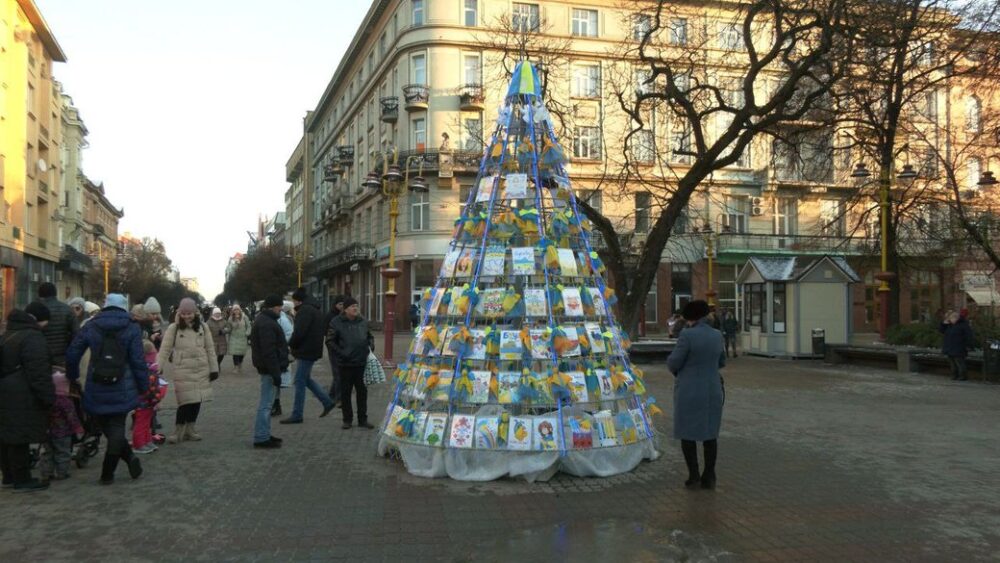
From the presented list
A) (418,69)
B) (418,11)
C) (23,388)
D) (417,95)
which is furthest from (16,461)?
(418,11)

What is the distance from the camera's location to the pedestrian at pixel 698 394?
677cm

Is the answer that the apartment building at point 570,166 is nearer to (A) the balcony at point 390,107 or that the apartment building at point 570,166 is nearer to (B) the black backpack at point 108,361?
(A) the balcony at point 390,107

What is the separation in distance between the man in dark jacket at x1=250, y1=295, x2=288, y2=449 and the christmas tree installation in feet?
5.33

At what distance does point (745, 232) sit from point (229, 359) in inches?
1340

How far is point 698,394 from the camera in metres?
6.80

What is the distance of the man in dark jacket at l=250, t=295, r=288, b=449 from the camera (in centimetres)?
885

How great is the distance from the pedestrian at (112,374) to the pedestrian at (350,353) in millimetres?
3094

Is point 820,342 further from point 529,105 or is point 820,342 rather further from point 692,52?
point 529,105

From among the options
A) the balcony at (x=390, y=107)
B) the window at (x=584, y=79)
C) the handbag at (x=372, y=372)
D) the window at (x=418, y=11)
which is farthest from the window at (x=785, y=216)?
the handbag at (x=372, y=372)

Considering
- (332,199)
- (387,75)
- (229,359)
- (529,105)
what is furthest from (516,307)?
(332,199)

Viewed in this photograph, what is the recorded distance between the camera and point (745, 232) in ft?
155

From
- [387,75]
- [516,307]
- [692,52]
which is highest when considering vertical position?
[387,75]

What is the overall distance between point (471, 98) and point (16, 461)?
119 feet

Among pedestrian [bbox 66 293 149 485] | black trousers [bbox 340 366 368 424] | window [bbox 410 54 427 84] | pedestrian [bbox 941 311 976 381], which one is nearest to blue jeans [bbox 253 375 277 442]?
black trousers [bbox 340 366 368 424]
